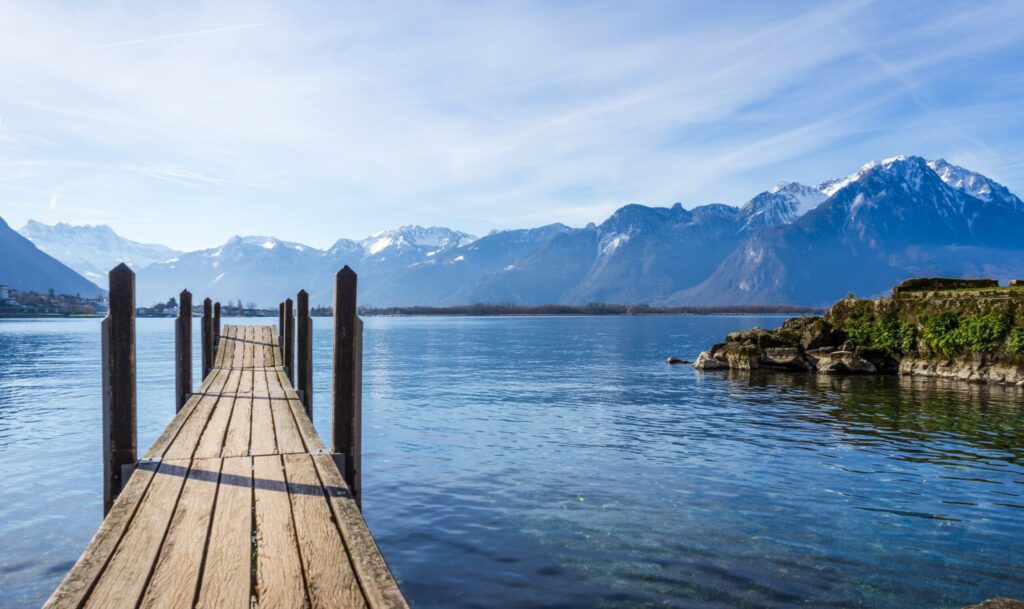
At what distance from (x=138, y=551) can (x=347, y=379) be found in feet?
14.0

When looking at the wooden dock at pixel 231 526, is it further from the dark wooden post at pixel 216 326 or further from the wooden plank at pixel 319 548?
the dark wooden post at pixel 216 326

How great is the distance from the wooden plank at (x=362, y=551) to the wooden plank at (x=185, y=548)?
123 centimetres

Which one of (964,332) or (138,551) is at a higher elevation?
(964,332)

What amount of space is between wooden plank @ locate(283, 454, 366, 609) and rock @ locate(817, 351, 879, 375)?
144ft

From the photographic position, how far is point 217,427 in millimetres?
11125

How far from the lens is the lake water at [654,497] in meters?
10.3

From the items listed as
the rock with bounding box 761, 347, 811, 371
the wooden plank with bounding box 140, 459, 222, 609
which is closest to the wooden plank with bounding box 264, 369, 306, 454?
the wooden plank with bounding box 140, 459, 222, 609

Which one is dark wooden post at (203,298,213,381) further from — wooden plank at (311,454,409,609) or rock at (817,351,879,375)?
rock at (817,351,879,375)

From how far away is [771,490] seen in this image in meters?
15.5

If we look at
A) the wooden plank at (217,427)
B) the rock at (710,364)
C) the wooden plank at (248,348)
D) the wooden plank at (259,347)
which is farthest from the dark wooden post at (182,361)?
the rock at (710,364)

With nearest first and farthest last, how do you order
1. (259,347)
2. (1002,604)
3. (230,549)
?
(230,549)
(1002,604)
(259,347)

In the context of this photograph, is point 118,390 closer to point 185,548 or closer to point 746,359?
point 185,548

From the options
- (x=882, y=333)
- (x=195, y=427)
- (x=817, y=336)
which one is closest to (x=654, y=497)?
(x=195, y=427)

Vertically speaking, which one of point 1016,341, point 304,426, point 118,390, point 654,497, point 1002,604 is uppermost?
point 118,390
